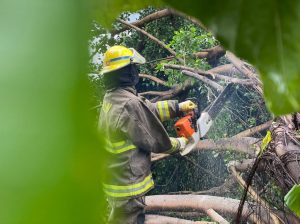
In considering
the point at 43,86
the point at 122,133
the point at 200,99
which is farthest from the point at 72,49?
the point at 200,99

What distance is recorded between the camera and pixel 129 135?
89.0 inches

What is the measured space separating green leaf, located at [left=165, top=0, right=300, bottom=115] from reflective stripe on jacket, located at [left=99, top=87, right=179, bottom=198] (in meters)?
2.06

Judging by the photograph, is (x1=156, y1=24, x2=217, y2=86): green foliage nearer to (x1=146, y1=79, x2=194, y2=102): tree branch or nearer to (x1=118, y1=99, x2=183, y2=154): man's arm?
(x1=146, y1=79, x2=194, y2=102): tree branch

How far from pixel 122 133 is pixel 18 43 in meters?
2.22

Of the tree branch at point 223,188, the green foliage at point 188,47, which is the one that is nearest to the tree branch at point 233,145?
the tree branch at point 223,188

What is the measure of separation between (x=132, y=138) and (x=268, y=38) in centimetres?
216

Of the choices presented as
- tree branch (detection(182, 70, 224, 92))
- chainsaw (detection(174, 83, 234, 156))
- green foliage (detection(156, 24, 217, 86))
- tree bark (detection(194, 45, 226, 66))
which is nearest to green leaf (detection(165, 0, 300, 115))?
chainsaw (detection(174, 83, 234, 156))

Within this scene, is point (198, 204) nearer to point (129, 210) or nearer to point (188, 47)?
point (129, 210)

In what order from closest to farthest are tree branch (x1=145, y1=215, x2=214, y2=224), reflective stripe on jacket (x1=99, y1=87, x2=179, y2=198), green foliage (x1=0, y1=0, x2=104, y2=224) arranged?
green foliage (x1=0, y1=0, x2=104, y2=224) < reflective stripe on jacket (x1=99, y1=87, x2=179, y2=198) < tree branch (x1=145, y1=215, x2=214, y2=224)

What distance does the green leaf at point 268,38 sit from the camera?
108mm

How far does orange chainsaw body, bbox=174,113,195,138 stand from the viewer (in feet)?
7.93

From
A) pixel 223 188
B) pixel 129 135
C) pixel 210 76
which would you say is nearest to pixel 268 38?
pixel 129 135

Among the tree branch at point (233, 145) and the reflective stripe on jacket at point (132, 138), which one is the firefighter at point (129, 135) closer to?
the reflective stripe on jacket at point (132, 138)

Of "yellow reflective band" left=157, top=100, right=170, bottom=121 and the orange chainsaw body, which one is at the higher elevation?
"yellow reflective band" left=157, top=100, right=170, bottom=121
